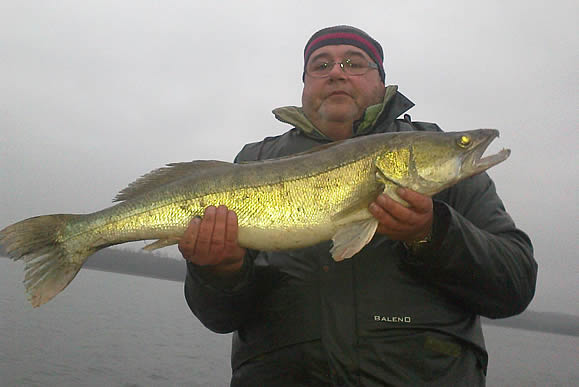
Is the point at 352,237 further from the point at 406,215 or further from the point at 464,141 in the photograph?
the point at 464,141

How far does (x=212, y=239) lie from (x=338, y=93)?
2.19 metres

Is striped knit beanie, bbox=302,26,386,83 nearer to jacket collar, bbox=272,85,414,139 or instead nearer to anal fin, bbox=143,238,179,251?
jacket collar, bbox=272,85,414,139

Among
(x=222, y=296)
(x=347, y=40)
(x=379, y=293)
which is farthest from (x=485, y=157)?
(x=222, y=296)

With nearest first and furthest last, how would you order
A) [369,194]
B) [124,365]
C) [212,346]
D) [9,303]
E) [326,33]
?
[369,194], [326,33], [124,365], [212,346], [9,303]

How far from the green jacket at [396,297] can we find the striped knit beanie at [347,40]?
2005 millimetres

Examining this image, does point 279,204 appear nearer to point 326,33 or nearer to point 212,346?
point 326,33

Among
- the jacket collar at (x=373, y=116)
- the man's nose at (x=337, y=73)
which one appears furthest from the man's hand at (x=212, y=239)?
the man's nose at (x=337, y=73)

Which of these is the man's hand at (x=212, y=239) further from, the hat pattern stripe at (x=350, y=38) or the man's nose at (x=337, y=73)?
the hat pattern stripe at (x=350, y=38)

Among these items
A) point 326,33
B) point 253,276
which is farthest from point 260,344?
point 326,33

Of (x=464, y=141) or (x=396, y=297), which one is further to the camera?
(x=464, y=141)

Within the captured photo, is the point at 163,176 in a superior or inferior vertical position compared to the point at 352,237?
superior

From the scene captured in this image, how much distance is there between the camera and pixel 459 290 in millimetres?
3264

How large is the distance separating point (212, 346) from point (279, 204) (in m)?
24.5

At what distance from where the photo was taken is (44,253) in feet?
12.5
